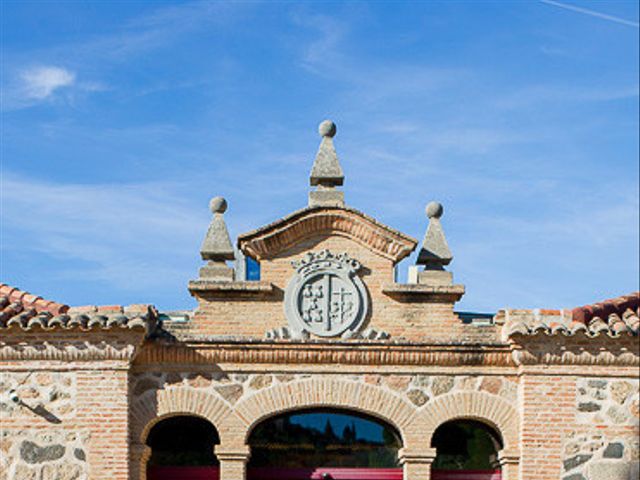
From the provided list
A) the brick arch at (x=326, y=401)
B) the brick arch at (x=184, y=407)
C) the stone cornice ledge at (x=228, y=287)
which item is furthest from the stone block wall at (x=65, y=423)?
the brick arch at (x=326, y=401)

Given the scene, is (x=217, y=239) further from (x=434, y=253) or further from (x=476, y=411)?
(x=476, y=411)

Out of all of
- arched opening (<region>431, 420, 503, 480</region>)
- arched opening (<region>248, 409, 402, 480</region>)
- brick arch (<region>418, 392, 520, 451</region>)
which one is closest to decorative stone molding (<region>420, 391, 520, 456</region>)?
brick arch (<region>418, 392, 520, 451</region>)

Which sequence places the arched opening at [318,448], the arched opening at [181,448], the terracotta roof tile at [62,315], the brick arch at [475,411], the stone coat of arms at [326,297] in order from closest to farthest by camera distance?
1. the terracotta roof tile at [62,315]
2. the brick arch at [475,411]
3. the stone coat of arms at [326,297]
4. the arched opening at [181,448]
5. the arched opening at [318,448]

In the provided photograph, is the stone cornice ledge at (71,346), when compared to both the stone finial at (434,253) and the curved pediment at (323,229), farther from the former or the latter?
the stone finial at (434,253)

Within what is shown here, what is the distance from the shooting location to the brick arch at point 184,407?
52.0 feet

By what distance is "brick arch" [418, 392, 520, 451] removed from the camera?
15.9m

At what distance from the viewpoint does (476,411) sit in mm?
16000

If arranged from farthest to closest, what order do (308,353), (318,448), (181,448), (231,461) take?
(318,448), (181,448), (308,353), (231,461)

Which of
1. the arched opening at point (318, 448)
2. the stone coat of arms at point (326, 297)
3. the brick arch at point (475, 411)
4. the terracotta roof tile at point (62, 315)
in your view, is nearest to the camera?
the terracotta roof tile at point (62, 315)

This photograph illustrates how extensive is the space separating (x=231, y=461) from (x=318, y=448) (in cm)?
128

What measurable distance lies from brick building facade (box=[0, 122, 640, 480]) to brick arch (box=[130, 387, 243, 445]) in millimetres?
14

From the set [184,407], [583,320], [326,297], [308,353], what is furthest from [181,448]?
[583,320]

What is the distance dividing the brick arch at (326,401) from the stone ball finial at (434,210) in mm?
2434

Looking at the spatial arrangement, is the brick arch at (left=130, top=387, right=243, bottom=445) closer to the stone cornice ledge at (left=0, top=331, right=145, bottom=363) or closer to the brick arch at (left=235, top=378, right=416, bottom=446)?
the brick arch at (left=235, top=378, right=416, bottom=446)
